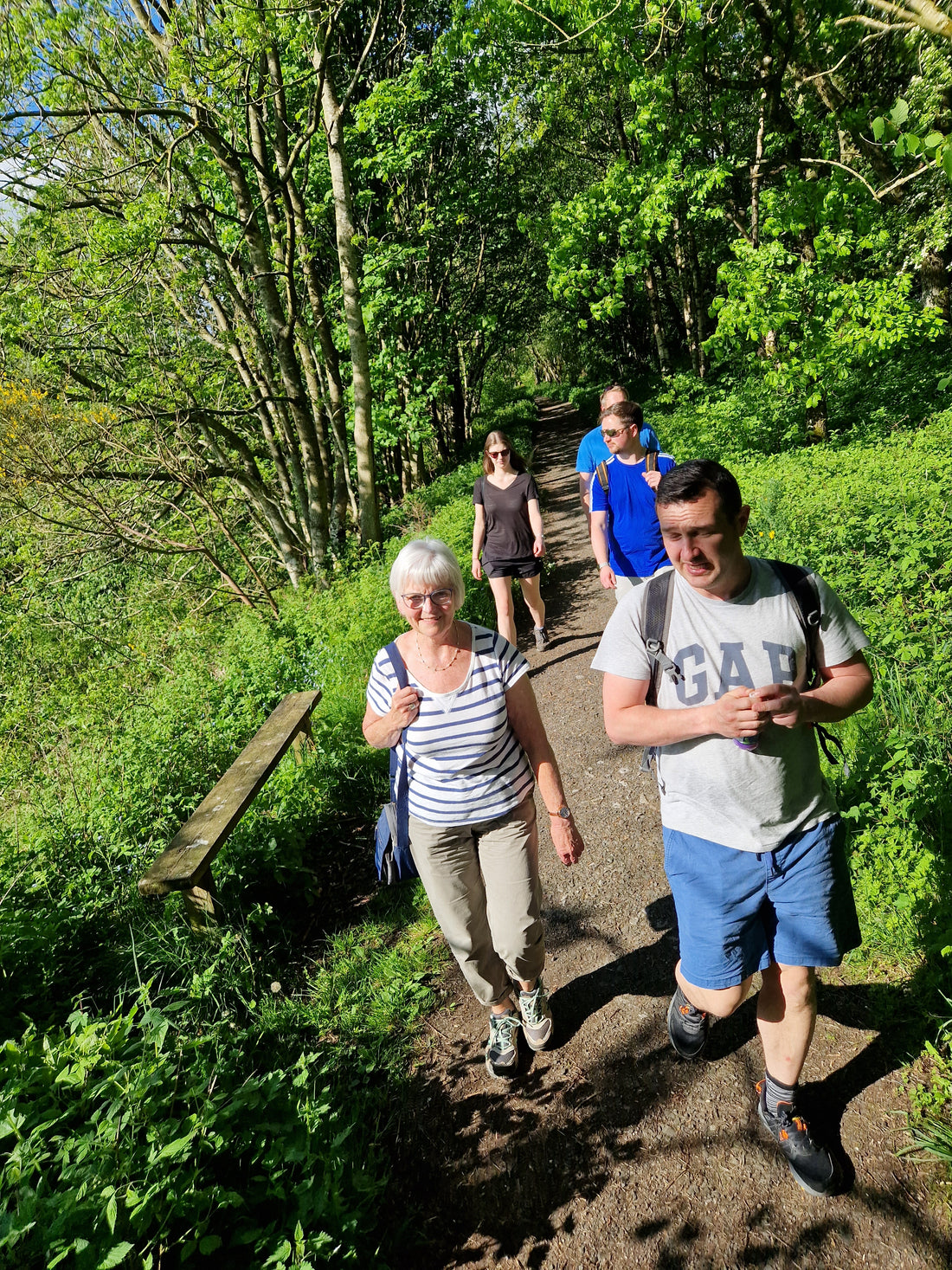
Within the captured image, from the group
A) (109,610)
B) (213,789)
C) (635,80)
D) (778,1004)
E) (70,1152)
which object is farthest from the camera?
(109,610)

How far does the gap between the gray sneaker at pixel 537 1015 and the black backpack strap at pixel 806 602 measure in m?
1.84

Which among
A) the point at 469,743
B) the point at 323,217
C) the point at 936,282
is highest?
the point at 323,217

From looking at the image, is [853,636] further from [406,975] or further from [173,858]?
[173,858]

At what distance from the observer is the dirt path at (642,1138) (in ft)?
7.22

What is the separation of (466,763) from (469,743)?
0.07 meters

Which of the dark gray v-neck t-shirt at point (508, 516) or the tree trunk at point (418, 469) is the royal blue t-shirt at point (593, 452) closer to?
the dark gray v-neck t-shirt at point (508, 516)

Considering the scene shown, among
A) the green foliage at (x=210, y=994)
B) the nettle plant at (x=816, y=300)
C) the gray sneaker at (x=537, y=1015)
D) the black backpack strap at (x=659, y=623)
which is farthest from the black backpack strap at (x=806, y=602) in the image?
the nettle plant at (x=816, y=300)

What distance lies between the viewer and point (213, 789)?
14.1ft

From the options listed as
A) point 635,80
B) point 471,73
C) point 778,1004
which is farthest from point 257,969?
point 471,73

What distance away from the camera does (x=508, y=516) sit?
228 inches

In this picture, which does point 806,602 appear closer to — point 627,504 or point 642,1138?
point 642,1138

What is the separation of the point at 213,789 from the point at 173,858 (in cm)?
69

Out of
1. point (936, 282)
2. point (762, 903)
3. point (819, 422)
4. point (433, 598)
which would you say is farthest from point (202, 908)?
point (936, 282)

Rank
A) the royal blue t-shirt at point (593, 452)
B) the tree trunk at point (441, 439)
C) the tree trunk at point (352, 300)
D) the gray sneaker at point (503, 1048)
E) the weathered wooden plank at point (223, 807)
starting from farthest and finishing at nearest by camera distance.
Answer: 1. the tree trunk at point (441, 439)
2. the tree trunk at point (352, 300)
3. the royal blue t-shirt at point (593, 452)
4. the weathered wooden plank at point (223, 807)
5. the gray sneaker at point (503, 1048)
